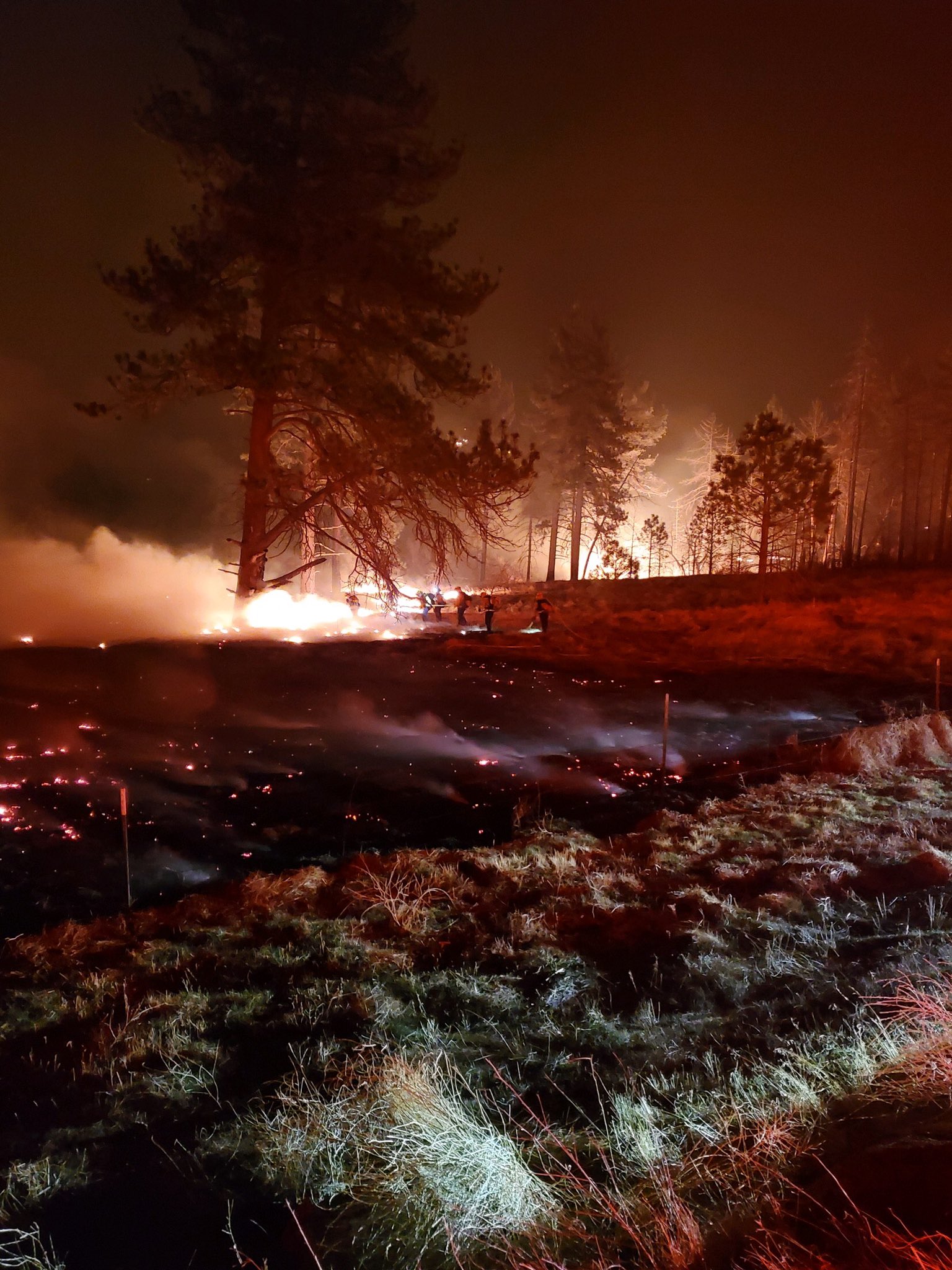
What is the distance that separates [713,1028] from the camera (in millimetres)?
4316

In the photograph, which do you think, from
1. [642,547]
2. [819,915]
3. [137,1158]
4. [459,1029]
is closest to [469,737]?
[819,915]

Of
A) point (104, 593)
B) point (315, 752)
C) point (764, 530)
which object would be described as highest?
point (764, 530)

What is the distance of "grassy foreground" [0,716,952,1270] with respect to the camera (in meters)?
2.85

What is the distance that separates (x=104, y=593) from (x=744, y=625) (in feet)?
73.8

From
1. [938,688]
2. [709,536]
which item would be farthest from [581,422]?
[938,688]

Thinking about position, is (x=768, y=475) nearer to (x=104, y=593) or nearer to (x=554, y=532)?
(x=554, y=532)

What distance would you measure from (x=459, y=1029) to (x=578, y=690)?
1324 cm

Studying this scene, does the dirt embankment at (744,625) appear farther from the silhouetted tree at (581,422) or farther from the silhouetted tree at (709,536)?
the silhouetted tree at (581,422)

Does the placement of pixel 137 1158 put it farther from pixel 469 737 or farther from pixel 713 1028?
pixel 469 737

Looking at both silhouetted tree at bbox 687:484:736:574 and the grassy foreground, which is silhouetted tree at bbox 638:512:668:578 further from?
the grassy foreground

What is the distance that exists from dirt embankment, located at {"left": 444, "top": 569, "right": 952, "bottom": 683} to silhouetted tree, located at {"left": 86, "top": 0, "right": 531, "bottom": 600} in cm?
630

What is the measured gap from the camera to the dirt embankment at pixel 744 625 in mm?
22453

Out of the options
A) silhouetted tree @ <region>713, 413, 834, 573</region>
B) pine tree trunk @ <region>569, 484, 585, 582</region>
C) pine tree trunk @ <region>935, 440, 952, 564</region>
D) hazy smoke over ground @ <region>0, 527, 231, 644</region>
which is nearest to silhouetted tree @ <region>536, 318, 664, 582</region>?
Answer: pine tree trunk @ <region>569, 484, 585, 582</region>

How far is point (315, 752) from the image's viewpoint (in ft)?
38.3
